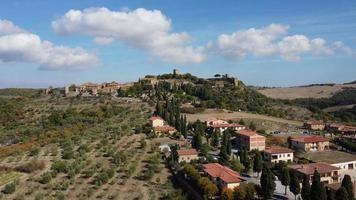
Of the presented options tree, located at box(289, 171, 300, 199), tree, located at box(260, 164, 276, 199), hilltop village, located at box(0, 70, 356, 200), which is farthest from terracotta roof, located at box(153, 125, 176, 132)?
tree, located at box(260, 164, 276, 199)

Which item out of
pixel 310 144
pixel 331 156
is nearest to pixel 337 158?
pixel 331 156

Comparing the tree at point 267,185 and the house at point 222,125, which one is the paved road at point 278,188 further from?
the house at point 222,125

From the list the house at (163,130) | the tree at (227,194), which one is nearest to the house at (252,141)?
the house at (163,130)

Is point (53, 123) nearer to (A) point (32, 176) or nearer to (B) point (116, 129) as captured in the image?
(B) point (116, 129)

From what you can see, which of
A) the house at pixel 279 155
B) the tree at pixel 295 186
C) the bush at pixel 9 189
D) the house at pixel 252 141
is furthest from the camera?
the house at pixel 252 141

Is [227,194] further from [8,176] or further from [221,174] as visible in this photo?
[8,176]

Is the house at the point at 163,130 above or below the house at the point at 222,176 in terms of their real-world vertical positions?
above
